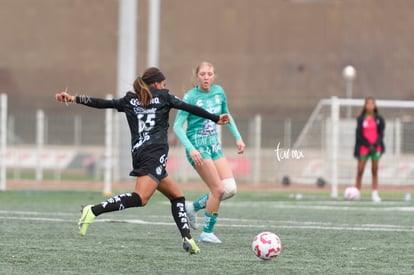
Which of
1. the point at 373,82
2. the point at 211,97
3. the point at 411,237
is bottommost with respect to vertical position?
the point at 411,237

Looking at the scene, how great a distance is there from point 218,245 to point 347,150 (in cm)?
1698

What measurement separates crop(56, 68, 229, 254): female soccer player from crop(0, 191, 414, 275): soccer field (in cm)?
39

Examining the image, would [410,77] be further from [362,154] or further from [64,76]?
[362,154]

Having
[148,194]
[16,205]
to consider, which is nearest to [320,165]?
[16,205]

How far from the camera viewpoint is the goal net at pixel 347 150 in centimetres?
2628

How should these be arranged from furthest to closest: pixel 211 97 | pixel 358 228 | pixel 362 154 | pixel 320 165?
1. pixel 320 165
2. pixel 362 154
3. pixel 358 228
4. pixel 211 97

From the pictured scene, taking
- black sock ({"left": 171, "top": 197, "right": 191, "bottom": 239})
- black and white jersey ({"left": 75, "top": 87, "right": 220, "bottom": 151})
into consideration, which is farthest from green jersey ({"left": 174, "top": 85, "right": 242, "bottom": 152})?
black and white jersey ({"left": 75, "top": 87, "right": 220, "bottom": 151})

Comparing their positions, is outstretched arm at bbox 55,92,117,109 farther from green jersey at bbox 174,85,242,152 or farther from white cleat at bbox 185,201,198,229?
white cleat at bbox 185,201,198,229

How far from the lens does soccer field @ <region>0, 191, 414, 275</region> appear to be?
883 centimetres

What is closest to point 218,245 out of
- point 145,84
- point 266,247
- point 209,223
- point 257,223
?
point 209,223

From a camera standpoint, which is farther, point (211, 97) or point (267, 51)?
point (267, 51)

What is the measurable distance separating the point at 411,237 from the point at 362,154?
896cm

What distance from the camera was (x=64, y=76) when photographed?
5000 centimetres

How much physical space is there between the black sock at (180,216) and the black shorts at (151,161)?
0.36 meters
